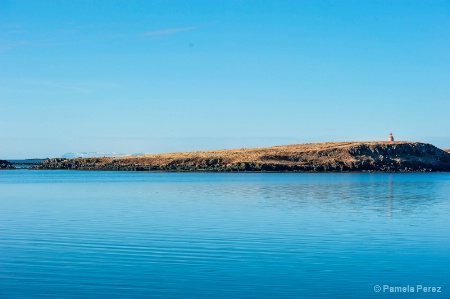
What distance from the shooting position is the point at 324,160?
122875mm

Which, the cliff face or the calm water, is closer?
the calm water

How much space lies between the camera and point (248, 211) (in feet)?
121

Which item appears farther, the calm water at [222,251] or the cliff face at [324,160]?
the cliff face at [324,160]

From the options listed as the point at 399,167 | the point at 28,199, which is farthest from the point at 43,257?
the point at 399,167

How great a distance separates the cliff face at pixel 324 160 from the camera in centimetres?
12088

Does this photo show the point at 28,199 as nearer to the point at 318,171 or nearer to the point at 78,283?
the point at 78,283

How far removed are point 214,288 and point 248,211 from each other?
20576 millimetres

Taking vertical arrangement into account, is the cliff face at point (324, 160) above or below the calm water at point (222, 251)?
above

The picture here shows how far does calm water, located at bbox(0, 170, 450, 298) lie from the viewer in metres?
16.5

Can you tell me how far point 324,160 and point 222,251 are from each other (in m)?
103

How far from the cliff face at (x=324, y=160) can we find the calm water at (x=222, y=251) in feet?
266

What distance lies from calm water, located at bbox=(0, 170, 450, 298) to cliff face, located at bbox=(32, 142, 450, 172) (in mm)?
81069

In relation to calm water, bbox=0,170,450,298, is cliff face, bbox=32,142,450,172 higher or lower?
higher

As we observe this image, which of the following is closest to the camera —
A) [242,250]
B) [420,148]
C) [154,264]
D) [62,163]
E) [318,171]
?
[154,264]
